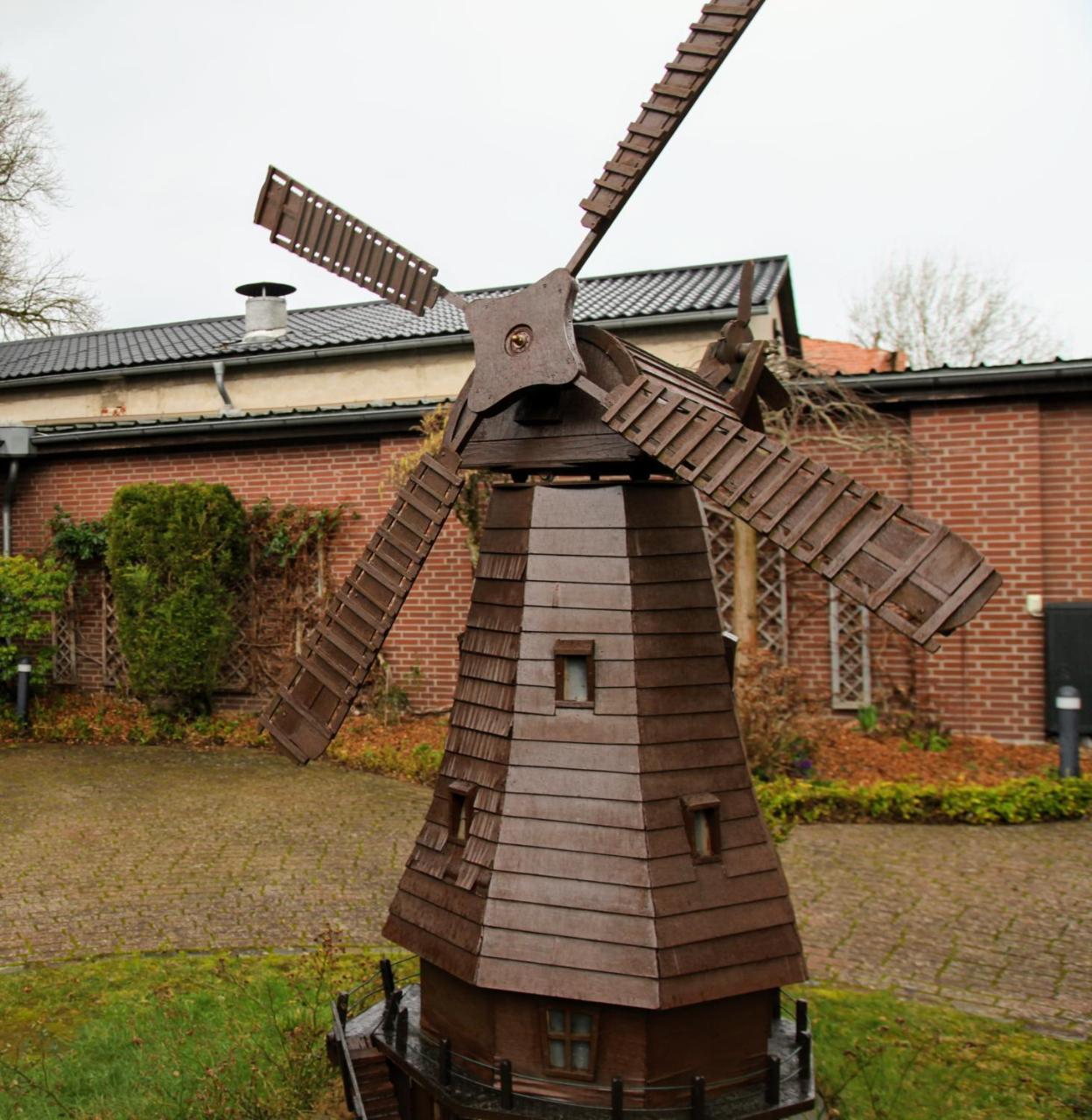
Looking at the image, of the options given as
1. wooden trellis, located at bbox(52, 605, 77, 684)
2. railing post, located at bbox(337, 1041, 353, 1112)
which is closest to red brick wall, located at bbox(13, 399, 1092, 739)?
Answer: railing post, located at bbox(337, 1041, 353, 1112)

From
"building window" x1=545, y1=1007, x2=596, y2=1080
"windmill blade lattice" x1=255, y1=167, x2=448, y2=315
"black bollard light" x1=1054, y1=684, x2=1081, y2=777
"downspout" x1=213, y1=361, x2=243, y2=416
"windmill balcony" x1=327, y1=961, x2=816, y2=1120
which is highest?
"downspout" x1=213, y1=361, x2=243, y2=416

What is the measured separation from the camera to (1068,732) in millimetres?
9336

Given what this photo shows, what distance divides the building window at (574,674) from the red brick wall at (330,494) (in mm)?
8094

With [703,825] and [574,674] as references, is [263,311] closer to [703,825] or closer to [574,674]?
[574,674]

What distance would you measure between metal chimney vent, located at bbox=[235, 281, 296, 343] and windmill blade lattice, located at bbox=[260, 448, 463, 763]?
15934mm

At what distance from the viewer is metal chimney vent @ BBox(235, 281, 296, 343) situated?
64.6 feet

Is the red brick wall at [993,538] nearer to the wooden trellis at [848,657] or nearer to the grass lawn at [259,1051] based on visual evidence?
the wooden trellis at [848,657]

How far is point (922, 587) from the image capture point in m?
3.37

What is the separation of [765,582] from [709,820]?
24.2ft

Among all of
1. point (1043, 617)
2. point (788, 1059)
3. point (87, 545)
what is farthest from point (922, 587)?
point (87, 545)

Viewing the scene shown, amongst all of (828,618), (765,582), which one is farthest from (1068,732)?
(765,582)

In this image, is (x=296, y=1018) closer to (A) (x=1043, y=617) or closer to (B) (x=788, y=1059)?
(B) (x=788, y=1059)

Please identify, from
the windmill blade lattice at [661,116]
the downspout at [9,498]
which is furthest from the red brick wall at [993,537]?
the downspout at [9,498]

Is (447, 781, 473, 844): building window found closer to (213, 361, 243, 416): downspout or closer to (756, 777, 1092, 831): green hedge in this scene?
(756, 777, 1092, 831): green hedge
